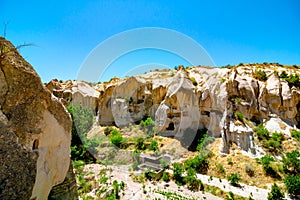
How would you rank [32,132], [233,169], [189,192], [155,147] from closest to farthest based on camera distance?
[32,132]
[189,192]
[233,169]
[155,147]

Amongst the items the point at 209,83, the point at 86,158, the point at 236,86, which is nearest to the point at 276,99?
the point at 236,86

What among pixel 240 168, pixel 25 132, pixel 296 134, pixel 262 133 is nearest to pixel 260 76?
pixel 296 134

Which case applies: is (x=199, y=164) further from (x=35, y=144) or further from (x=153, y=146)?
(x=35, y=144)

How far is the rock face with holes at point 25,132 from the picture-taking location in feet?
10.1

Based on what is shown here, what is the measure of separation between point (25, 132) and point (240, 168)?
13114 millimetres

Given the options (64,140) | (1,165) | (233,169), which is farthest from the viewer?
(233,169)

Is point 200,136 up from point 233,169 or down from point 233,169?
up

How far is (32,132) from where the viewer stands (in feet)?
11.8

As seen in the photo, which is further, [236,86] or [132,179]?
[236,86]

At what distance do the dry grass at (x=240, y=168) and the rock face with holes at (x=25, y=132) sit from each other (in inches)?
449

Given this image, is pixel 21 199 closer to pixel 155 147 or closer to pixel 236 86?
pixel 155 147

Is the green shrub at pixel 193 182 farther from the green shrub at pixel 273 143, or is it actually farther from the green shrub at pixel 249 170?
the green shrub at pixel 273 143

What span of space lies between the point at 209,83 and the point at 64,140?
629 inches

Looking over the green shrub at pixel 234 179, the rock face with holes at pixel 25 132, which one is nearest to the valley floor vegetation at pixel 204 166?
the green shrub at pixel 234 179
